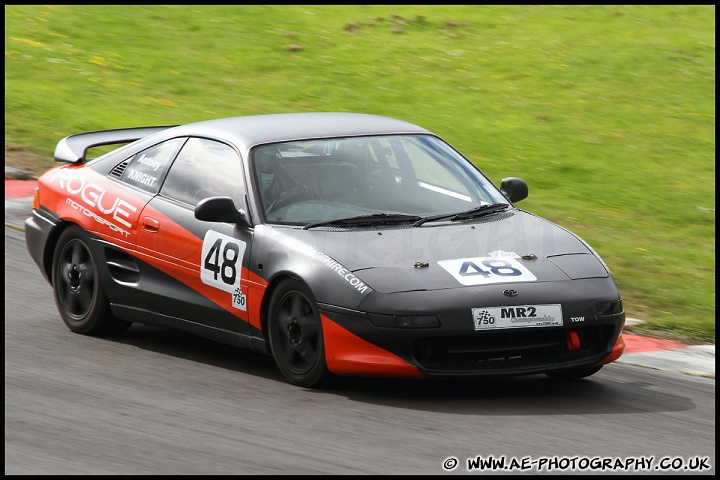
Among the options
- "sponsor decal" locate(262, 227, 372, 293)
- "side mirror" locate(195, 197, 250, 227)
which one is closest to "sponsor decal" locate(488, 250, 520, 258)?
"sponsor decal" locate(262, 227, 372, 293)

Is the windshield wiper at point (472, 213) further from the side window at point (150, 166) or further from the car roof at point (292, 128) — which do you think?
the side window at point (150, 166)

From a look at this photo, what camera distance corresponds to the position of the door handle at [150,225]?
7562 mm

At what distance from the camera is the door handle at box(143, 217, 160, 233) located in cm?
756

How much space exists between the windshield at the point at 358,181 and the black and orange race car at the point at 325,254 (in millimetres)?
11

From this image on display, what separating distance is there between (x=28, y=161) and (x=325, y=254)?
25.2 ft

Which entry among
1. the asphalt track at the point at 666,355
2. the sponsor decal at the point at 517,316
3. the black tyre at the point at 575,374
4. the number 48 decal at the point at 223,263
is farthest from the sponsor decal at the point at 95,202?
the asphalt track at the point at 666,355

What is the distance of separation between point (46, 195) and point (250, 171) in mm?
Answer: 2019

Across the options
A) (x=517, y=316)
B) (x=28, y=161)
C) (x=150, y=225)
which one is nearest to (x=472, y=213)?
(x=517, y=316)

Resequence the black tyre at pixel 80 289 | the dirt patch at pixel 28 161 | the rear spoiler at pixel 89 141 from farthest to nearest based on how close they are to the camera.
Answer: the dirt patch at pixel 28 161 → the rear spoiler at pixel 89 141 → the black tyre at pixel 80 289

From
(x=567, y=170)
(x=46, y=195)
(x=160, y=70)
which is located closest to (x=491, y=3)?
(x=160, y=70)

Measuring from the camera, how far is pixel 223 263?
280 inches

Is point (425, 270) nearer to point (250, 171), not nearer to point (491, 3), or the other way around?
point (250, 171)

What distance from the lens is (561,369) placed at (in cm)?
646

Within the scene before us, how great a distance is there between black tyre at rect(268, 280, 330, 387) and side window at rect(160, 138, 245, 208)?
78 cm
